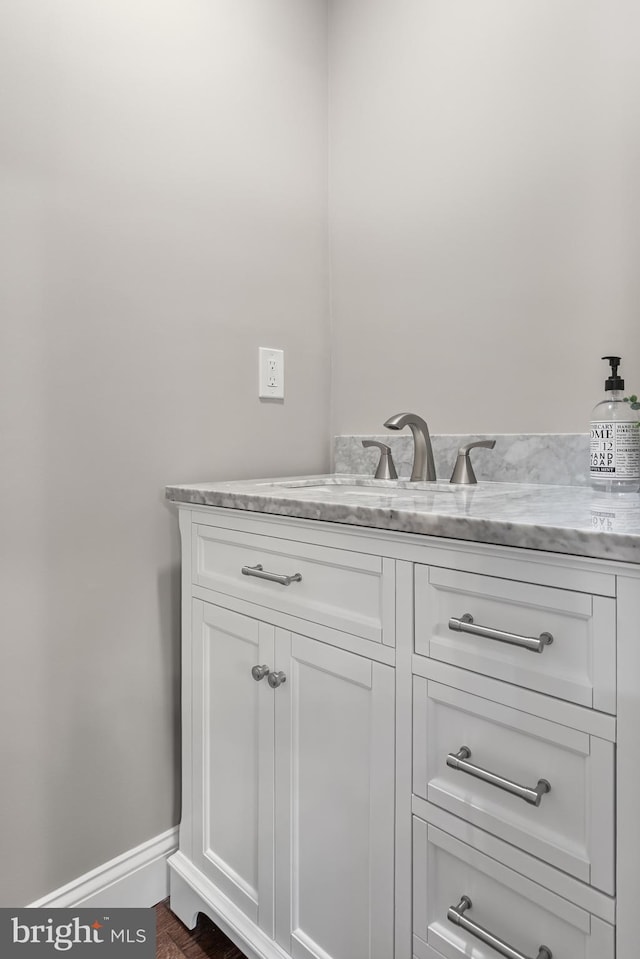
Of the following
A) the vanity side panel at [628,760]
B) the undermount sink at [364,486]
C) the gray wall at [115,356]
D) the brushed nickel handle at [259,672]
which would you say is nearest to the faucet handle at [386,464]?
the undermount sink at [364,486]

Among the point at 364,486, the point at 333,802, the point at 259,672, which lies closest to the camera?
the point at 333,802

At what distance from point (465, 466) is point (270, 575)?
49cm

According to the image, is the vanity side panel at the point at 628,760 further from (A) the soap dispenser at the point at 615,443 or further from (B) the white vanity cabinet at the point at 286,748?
(A) the soap dispenser at the point at 615,443

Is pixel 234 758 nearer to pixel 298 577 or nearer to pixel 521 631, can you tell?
pixel 298 577

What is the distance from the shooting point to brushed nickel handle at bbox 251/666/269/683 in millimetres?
977

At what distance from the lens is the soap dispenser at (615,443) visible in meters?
0.95

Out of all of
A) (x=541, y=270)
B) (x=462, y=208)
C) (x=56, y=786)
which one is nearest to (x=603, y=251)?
(x=541, y=270)

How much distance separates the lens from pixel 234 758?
1061mm

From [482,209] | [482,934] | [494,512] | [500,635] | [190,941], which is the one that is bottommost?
[190,941]

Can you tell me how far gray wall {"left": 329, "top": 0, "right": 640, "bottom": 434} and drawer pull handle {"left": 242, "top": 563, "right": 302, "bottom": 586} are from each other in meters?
0.58

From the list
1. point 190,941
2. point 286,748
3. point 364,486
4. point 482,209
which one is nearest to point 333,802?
point 286,748

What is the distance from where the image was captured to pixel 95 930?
3.57 feet

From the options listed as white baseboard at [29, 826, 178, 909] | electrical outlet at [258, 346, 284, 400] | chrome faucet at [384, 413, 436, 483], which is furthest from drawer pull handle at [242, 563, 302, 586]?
white baseboard at [29, 826, 178, 909]

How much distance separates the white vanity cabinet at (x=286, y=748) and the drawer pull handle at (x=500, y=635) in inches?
5.0
